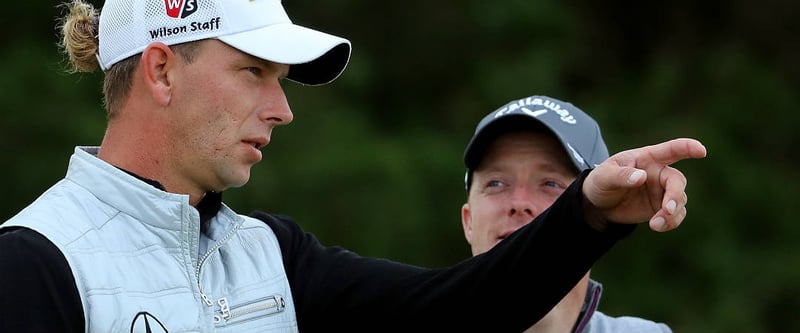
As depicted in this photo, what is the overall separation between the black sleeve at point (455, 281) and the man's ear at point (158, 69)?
345 millimetres

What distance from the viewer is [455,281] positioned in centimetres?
Answer: 245

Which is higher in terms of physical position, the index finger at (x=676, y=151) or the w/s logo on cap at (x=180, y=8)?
the w/s logo on cap at (x=180, y=8)

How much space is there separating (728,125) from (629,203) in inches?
184

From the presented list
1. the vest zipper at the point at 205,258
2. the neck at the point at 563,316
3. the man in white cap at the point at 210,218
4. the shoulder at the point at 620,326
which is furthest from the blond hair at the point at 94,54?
the shoulder at the point at 620,326

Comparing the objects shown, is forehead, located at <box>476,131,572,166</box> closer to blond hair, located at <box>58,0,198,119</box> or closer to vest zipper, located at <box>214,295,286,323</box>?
vest zipper, located at <box>214,295,286,323</box>

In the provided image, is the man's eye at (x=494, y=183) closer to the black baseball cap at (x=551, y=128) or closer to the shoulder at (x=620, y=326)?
the black baseball cap at (x=551, y=128)

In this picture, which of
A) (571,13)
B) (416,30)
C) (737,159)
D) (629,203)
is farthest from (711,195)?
(629,203)

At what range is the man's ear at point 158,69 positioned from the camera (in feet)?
7.74

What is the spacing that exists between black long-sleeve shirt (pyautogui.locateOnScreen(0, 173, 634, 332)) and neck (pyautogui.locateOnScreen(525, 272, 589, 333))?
43cm

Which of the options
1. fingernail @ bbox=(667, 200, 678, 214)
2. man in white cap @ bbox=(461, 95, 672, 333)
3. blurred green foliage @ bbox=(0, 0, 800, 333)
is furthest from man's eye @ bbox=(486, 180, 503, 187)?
blurred green foliage @ bbox=(0, 0, 800, 333)

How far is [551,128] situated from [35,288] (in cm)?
119

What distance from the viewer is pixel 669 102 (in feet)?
22.5

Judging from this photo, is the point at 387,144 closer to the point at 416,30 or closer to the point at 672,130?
the point at 416,30

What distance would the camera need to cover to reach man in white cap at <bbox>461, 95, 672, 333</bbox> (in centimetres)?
291
